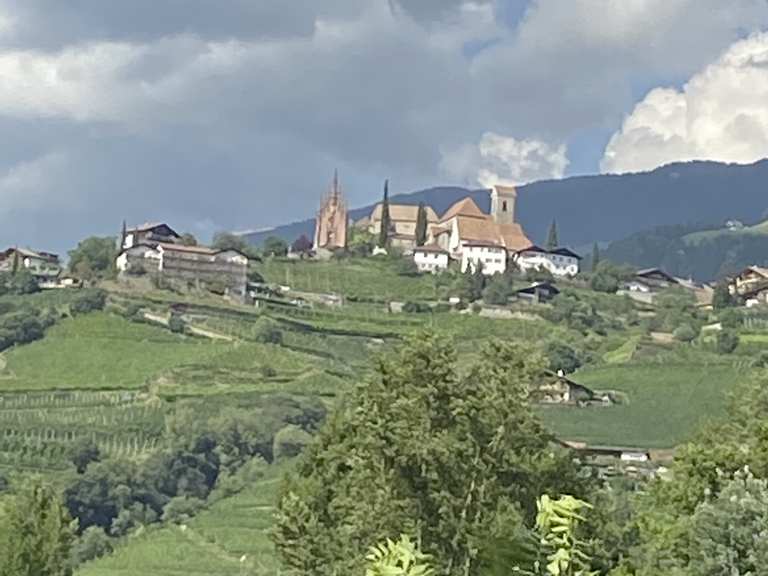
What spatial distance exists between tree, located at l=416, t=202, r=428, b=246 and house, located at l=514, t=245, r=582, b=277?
11484mm

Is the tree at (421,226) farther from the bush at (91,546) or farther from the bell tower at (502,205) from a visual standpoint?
the bush at (91,546)

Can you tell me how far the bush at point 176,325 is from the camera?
11175 cm

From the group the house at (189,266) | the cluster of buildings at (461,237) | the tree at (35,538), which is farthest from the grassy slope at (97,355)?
the tree at (35,538)

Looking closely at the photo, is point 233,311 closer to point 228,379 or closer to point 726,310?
point 228,379

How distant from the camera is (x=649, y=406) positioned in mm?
84562

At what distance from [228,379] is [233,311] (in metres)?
22.2

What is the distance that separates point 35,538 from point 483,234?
142 meters

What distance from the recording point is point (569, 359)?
345 ft

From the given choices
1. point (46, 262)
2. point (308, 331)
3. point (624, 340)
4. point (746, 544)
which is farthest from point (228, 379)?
point (746, 544)

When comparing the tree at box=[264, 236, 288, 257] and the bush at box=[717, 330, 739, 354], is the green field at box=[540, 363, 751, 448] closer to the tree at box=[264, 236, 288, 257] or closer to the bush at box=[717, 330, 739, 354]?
the bush at box=[717, 330, 739, 354]

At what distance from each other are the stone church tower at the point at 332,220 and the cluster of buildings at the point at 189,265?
42.1 metres

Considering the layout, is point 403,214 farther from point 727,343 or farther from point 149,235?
point 727,343

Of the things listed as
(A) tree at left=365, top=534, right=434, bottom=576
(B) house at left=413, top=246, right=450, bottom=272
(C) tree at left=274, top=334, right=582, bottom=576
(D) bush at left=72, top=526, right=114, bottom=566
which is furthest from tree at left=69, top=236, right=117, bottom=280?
(A) tree at left=365, top=534, right=434, bottom=576

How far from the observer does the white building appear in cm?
15689
